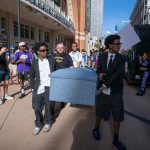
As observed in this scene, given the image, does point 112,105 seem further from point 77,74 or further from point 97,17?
point 97,17

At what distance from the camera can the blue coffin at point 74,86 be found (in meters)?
4.64

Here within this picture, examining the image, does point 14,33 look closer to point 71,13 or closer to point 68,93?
point 68,93

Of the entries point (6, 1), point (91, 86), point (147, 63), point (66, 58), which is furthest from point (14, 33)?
point (91, 86)

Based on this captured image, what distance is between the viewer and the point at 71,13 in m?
51.8

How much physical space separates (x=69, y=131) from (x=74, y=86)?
129 centimetres

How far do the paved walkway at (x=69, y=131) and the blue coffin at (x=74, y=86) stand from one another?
777mm

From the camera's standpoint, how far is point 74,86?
472 cm

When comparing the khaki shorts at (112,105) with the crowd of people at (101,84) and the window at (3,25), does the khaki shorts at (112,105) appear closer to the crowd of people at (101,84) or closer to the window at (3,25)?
the crowd of people at (101,84)

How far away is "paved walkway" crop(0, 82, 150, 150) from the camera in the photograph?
15.9 feet

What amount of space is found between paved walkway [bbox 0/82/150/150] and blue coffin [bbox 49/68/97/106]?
0.78 meters

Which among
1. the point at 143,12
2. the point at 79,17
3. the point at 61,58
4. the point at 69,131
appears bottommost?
the point at 69,131

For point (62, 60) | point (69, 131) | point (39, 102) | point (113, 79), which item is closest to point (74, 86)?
point (113, 79)

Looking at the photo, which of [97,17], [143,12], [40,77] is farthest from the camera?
[97,17]

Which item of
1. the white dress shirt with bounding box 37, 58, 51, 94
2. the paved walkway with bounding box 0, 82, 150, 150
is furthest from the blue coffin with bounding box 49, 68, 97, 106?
the paved walkway with bounding box 0, 82, 150, 150
